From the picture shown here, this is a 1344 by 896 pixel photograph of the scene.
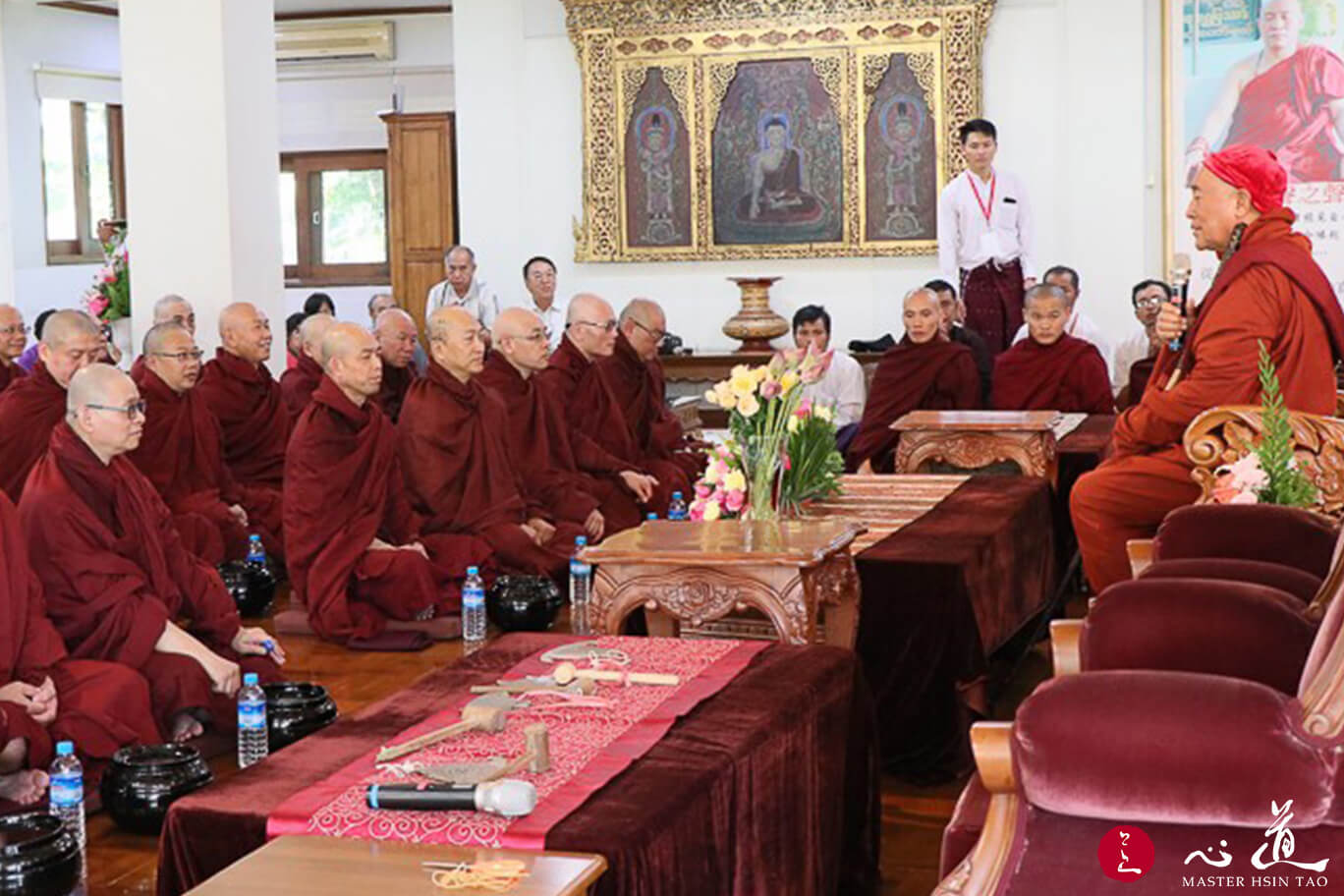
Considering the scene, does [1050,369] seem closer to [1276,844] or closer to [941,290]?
[941,290]

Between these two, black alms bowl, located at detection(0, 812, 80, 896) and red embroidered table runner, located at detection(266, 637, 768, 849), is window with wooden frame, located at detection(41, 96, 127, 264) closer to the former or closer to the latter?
black alms bowl, located at detection(0, 812, 80, 896)

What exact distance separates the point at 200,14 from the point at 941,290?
4.18 metres

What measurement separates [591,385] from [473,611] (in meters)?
2.35

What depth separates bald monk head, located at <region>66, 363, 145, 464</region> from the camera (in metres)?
5.02

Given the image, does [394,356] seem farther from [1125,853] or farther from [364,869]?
[1125,853]

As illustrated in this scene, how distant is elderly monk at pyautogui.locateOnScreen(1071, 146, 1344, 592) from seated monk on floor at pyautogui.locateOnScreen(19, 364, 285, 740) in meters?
2.83

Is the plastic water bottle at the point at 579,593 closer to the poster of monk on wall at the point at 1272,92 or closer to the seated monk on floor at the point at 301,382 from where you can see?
the seated monk on floor at the point at 301,382

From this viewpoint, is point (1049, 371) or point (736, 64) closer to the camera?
point (1049, 371)

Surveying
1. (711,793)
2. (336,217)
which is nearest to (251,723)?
(711,793)

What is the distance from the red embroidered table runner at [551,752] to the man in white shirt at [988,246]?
25.3 feet

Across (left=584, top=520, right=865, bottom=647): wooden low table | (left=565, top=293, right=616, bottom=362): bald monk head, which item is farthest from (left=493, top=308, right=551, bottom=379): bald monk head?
(left=584, top=520, right=865, bottom=647): wooden low table

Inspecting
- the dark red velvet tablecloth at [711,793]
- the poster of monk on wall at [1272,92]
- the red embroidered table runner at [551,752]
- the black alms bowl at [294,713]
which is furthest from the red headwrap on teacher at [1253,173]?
the poster of monk on wall at [1272,92]

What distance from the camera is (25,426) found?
24.8ft

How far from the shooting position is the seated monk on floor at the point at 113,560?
4914mm
